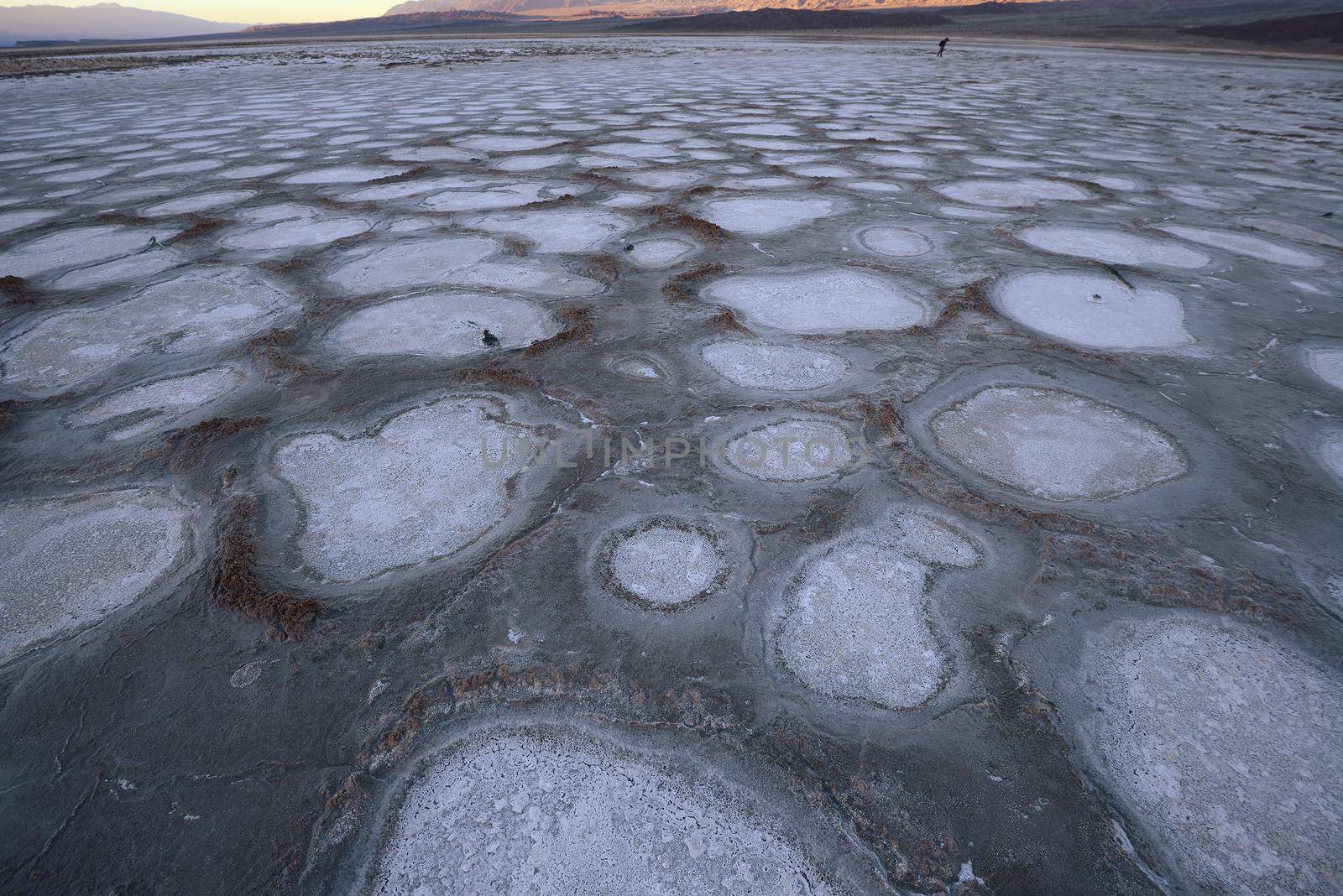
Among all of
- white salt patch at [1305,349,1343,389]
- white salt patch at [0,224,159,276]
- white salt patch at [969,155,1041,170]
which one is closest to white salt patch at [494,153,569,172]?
white salt patch at [0,224,159,276]

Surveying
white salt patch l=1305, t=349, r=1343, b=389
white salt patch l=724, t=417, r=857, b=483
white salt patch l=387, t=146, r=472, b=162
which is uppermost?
white salt patch l=387, t=146, r=472, b=162

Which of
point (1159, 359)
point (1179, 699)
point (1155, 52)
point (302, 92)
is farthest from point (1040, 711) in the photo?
point (1155, 52)

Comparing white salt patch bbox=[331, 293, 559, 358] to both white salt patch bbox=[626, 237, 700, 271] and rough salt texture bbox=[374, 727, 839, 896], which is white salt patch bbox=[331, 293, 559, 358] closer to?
white salt patch bbox=[626, 237, 700, 271]

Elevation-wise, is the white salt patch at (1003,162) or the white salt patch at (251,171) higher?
the white salt patch at (251,171)

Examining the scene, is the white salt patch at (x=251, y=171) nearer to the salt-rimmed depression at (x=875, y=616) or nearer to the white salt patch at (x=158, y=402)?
the white salt patch at (x=158, y=402)

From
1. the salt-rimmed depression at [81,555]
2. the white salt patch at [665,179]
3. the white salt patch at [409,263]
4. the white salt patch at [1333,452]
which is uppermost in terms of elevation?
the white salt patch at [409,263]

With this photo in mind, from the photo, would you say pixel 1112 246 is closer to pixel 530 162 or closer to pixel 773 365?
pixel 773 365

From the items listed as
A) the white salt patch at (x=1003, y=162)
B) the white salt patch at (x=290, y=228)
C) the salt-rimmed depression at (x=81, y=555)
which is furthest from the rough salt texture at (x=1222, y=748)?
the white salt patch at (x=1003, y=162)

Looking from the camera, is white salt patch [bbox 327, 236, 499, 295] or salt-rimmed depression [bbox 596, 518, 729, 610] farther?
white salt patch [bbox 327, 236, 499, 295]
